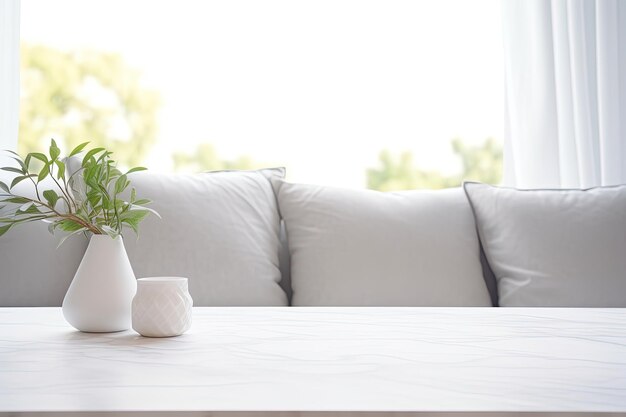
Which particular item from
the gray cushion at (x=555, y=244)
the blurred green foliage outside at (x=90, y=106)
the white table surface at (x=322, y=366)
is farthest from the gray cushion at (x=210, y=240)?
the blurred green foliage outside at (x=90, y=106)

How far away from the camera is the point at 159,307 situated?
0.93 metres

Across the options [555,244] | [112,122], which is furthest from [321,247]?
[112,122]

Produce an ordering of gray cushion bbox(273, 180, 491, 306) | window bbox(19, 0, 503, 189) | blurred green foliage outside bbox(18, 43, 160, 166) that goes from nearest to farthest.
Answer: gray cushion bbox(273, 180, 491, 306) → window bbox(19, 0, 503, 189) → blurred green foliage outside bbox(18, 43, 160, 166)

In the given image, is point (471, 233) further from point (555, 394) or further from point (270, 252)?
point (555, 394)

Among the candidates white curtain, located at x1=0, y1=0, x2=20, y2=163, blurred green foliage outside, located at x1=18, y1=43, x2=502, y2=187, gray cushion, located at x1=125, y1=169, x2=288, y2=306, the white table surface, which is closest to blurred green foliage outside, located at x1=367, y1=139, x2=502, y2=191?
blurred green foliage outside, located at x1=18, y1=43, x2=502, y2=187

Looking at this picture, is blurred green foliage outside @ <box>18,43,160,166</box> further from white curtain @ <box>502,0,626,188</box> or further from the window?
white curtain @ <box>502,0,626,188</box>

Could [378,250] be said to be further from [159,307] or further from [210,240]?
[159,307]

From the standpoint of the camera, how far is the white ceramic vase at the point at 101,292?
38.2 inches

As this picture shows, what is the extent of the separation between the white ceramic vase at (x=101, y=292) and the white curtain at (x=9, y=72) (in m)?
1.73

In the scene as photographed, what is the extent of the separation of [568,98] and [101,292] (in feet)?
7.47

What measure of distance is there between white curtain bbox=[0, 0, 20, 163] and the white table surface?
1.56 meters

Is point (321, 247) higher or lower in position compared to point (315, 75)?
lower

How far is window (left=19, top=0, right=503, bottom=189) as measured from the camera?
319 cm

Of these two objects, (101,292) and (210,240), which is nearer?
(101,292)
